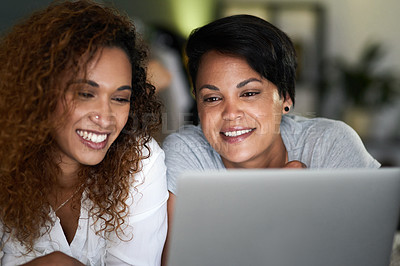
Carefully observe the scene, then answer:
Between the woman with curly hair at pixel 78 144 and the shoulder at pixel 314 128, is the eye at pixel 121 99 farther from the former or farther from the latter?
the shoulder at pixel 314 128

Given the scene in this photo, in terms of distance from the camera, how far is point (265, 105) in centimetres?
150

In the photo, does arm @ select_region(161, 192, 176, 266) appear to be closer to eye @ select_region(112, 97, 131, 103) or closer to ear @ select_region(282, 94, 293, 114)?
eye @ select_region(112, 97, 131, 103)

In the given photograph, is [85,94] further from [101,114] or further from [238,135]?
[238,135]

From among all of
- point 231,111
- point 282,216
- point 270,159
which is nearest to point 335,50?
point 270,159

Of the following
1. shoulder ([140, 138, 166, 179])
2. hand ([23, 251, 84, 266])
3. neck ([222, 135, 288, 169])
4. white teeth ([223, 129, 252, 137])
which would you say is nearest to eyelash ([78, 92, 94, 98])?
shoulder ([140, 138, 166, 179])

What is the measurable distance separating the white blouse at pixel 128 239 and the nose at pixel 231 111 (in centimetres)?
32

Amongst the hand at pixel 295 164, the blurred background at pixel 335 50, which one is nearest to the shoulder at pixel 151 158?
the hand at pixel 295 164

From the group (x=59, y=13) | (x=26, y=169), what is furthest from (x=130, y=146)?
(x=59, y=13)

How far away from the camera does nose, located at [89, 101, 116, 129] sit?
1.12 m

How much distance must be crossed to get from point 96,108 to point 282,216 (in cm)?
58

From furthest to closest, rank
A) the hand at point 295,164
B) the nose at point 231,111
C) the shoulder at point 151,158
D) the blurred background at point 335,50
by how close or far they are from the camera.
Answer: the blurred background at point 335,50, the hand at point 295,164, the nose at point 231,111, the shoulder at point 151,158

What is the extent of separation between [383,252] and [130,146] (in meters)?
0.75

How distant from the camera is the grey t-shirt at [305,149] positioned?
153 cm

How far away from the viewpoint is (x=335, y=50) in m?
4.87
